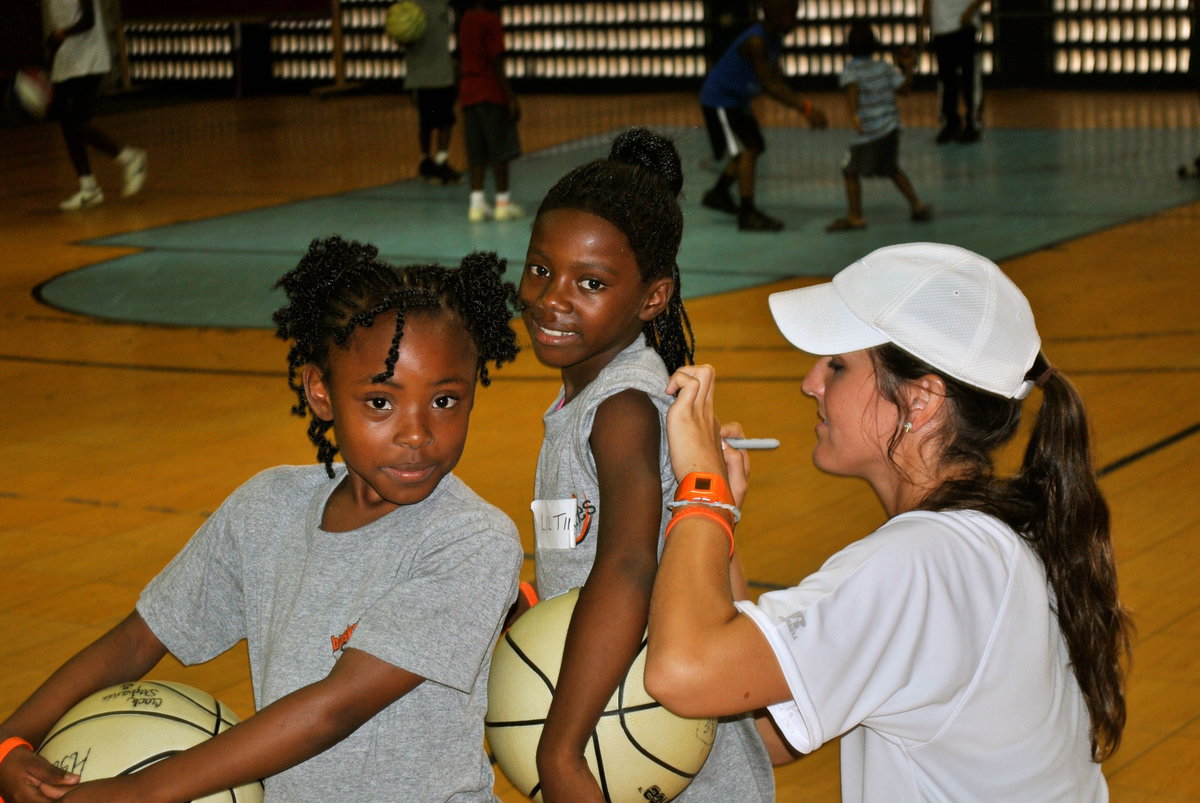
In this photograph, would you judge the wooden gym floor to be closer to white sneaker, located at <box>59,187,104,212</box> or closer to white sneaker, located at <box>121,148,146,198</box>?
white sneaker, located at <box>59,187,104,212</box>

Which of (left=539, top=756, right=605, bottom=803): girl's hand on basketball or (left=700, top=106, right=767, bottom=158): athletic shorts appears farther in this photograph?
(left=700, top=106, right=767, bottom=158): athletic shorts

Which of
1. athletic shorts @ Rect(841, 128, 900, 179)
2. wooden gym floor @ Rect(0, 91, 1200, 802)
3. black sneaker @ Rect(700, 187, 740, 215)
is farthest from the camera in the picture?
black sneaker @ Rect(700, 187, 740, 215)

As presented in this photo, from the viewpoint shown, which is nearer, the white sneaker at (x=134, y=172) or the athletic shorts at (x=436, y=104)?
the white sneaker at (x=134, y=172)

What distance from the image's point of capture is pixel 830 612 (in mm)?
1623

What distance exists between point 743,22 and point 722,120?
829 cm

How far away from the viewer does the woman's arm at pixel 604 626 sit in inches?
72.8

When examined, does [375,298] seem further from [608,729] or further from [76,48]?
[76,48]

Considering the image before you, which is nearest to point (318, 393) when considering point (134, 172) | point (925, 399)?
point (925, 399)

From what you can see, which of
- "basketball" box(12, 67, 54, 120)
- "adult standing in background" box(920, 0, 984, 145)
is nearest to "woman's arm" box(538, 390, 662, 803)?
"basketball" box(12, 67, 54, 120)

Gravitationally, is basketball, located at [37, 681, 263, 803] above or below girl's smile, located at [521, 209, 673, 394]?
below

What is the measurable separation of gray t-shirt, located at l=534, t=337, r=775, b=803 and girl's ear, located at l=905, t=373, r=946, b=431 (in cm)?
35

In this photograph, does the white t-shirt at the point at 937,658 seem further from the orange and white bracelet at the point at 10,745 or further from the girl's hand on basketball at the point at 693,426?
the orange and white bracelet at the point at 10,745

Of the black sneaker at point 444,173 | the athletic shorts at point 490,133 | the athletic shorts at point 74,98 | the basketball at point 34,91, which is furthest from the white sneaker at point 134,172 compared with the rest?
the athletic shorts at point 490,133

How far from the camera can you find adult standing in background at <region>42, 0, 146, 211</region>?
36.6 feet
